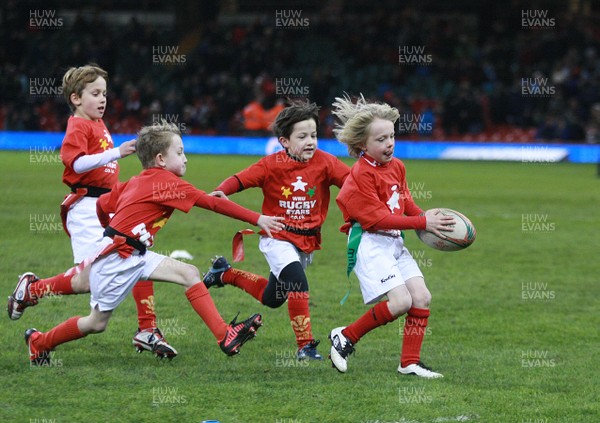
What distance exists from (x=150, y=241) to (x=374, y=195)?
4.69 ft

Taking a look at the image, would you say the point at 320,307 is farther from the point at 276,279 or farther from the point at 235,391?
the point at 235,391

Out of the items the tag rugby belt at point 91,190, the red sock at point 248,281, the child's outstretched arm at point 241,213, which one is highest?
the tag rugby belt at point 91,190

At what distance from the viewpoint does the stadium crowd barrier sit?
28047 millimetres

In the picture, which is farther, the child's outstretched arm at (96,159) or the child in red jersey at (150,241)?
the child's outstretched arm at (96,159)

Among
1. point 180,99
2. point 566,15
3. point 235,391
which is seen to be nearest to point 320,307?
point 235,391

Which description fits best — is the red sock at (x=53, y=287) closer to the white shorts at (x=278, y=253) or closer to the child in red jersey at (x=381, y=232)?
the white shorts at (x=278, y=253)

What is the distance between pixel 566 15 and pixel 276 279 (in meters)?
30.5

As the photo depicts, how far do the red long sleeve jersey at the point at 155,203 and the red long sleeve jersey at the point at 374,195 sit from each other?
2.12 feet

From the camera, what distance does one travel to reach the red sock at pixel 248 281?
7414 millimetres

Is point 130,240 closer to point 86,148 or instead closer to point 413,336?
point 86,148

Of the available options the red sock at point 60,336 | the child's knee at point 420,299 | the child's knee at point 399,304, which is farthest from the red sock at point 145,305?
the child's knee at point 420,299

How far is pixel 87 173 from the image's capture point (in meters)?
7.24

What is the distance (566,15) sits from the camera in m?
35.2

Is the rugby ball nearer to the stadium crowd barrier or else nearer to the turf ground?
the turf ground
